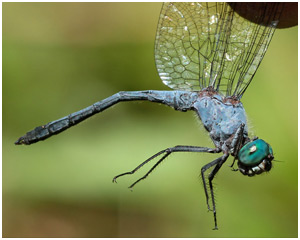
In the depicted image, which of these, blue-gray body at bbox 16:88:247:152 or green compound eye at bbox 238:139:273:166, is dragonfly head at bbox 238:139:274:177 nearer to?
green compound eye at bbox 238:139:273:166

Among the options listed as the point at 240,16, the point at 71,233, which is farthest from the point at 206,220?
the point at 240,16

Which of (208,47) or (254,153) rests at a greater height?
(208,47)

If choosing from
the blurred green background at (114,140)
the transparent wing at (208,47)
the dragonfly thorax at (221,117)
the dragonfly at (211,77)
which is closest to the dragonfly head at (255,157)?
the dragonfly at (211,77)

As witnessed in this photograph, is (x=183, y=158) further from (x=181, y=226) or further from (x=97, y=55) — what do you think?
(x=97, y=55)

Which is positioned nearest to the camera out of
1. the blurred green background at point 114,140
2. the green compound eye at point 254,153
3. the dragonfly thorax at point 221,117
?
the green compound eye at point 254,153

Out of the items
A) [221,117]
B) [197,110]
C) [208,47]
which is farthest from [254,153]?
[208,47]

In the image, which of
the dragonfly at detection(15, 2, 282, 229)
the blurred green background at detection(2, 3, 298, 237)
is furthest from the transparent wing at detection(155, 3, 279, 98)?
the blurred green background at detection(2, 3, 298, 237)

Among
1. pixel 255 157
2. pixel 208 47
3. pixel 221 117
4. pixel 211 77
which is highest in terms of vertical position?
pixel 208 47

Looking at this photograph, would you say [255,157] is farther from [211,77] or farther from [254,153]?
[211,77]

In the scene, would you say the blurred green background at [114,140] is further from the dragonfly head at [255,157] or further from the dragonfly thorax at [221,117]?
the dragonfly head at [255,157]
